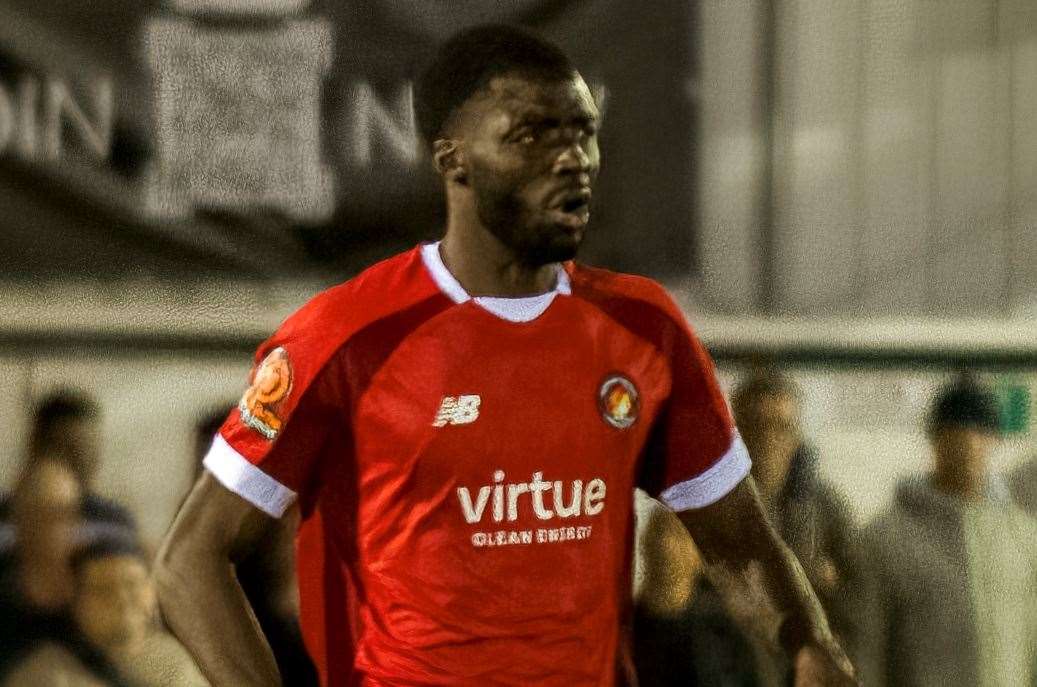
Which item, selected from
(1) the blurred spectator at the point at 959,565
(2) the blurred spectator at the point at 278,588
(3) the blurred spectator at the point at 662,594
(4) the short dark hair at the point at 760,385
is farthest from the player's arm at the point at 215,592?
(1) the blurred spectator at the point at 959,565

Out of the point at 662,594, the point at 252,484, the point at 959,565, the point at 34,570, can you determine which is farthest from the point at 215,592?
the point at 959,565

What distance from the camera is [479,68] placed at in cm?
118

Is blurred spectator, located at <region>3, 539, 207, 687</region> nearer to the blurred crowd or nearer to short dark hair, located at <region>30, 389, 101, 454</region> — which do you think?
the blurred crowd

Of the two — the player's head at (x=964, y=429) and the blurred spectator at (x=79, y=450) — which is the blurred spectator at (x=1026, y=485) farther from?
the blurred spectator at (x=79, y=450)

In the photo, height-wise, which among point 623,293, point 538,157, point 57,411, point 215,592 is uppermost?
point 538,157

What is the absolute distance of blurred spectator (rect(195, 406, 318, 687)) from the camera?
4.74 ft

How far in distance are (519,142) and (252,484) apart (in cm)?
39

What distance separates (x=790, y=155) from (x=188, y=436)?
2.81 ft

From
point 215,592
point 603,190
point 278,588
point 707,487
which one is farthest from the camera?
point 603,190

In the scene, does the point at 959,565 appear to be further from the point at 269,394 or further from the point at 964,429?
the point at 269,394

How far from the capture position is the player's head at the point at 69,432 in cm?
153

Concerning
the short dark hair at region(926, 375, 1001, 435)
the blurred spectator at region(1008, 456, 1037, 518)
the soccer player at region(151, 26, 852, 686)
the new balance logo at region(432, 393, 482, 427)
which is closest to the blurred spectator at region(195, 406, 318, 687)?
the soccer player at region(151, 26, 852, 686)

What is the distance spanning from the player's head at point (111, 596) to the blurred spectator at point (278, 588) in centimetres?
13

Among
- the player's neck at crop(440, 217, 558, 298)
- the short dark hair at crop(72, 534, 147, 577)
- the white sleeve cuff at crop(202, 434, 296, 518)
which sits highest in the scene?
the player's neck at crop(440, 217, 558, 298)
